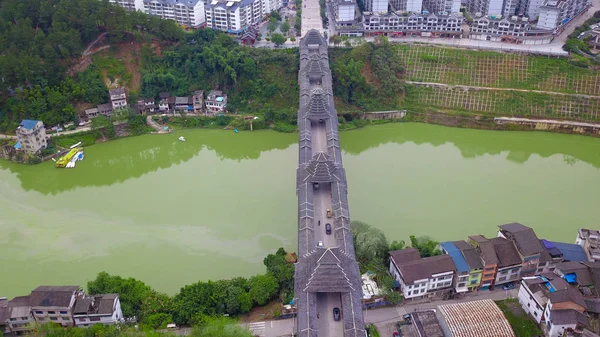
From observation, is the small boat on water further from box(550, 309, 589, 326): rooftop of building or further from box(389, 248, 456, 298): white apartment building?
box(550, 309, 589, 326): rooftop of building

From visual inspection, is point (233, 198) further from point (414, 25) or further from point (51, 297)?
point (414, 25)

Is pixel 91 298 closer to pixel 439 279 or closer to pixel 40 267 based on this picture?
pixel 40 267

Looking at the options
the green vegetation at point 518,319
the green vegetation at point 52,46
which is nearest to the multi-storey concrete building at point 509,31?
the green vegetation at point 52,46

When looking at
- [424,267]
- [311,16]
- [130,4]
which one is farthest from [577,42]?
[130,4]

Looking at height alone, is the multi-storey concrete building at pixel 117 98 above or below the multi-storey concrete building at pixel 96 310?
above

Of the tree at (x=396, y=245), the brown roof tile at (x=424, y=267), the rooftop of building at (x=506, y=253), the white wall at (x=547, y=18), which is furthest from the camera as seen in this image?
the white wall at (x=547, y=18)

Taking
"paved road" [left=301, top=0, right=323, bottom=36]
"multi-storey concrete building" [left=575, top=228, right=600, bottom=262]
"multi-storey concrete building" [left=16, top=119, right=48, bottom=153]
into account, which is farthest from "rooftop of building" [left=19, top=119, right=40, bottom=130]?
"multi-storey concrete building" [left=575, top=228, right=600, bottom=262]

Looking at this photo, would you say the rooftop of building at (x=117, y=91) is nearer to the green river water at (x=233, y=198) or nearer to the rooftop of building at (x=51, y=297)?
the green river water at (x=233, y=198)

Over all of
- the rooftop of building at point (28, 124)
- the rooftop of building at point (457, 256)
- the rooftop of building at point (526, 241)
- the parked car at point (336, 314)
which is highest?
the rooftop of building at point (28, 124)
